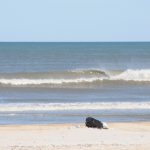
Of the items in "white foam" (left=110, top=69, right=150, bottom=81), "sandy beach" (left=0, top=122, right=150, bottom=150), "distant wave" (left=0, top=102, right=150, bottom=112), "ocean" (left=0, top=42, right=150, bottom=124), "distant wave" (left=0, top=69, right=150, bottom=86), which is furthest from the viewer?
"white foam" (left=110, top=69, right=150, bottom=81)

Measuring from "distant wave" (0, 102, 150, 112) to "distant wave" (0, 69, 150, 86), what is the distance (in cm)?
1317

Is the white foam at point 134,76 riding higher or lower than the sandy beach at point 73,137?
higher

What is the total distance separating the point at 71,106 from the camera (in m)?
27.5

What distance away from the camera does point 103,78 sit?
45562 mm

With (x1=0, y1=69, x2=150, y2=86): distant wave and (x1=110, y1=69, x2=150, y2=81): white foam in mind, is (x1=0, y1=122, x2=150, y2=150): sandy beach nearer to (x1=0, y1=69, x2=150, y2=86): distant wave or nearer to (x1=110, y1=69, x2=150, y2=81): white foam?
(x1=0, y1=69, x2=150, y2=86): distant wave

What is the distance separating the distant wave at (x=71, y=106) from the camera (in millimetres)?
26647

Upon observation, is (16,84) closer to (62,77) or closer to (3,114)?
(62,77)

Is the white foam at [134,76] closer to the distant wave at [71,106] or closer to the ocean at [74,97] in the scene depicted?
the ocean at [74,97]

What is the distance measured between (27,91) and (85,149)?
20483 mm

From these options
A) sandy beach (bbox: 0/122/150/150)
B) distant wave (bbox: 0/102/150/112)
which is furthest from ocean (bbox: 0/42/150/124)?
sandy beach (bbox: 0/122/150/150)

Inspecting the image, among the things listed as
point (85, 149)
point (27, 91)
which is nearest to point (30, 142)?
point (85, 149)

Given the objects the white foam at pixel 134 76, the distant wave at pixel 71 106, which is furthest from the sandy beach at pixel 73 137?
the white foam at pixel 134 76

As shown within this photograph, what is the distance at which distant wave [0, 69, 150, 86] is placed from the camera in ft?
141

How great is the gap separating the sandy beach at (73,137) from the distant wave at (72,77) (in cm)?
2082
